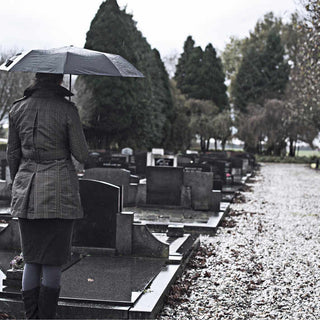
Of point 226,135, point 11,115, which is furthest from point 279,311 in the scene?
point 226,135

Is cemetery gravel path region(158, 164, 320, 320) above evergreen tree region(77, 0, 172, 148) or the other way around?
the other way around

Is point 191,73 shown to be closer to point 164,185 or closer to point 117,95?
point 117,95

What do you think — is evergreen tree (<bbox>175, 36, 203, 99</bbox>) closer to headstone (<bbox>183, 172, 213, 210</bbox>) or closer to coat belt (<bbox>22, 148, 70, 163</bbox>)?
headstone (<bbox>183, 172, 213, 210</bbox>)

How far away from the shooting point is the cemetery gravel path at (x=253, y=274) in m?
5.07

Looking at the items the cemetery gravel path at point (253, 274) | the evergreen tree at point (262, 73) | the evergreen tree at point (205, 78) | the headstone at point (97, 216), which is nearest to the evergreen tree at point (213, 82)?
the evergreen tree at point (205, 78)

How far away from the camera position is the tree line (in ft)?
115

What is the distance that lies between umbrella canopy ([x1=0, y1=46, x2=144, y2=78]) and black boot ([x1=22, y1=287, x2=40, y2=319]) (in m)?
1.69

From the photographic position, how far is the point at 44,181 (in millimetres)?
3607

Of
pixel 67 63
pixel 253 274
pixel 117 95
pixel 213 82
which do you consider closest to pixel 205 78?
pixel 213 82

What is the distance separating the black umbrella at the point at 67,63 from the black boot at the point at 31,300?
169 cm

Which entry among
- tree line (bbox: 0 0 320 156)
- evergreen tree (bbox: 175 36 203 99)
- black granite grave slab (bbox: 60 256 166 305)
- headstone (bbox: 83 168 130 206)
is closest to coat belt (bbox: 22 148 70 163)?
black granite grave slab (bbox: 60 256 166 305)

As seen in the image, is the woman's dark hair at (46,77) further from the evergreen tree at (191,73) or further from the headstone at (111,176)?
the evergreen tree at (191,73)

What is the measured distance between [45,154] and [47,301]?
1120 millimetres

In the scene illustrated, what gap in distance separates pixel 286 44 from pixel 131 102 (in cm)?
3260
